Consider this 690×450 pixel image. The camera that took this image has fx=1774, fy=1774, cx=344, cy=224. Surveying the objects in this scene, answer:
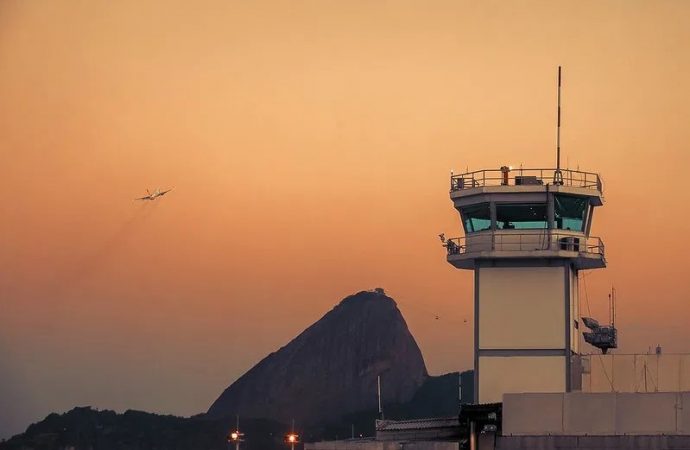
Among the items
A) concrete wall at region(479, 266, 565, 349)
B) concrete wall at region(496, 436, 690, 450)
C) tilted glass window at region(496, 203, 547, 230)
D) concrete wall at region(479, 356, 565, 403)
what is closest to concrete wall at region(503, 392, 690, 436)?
concrete wall at region(496, 436, 690, 450)

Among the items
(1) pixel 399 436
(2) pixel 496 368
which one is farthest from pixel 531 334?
(1) pixel 399 436

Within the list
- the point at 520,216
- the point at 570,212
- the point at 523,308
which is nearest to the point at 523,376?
the point at 523,308

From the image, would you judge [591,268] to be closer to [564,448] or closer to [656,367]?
[656,367]

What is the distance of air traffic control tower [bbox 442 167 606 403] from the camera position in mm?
116188

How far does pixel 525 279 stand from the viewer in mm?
117062

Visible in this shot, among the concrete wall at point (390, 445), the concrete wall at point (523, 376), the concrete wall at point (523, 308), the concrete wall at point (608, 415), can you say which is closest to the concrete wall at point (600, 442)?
the concrete wall at point (608, 415)

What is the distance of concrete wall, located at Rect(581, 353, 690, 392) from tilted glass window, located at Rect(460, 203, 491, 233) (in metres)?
11.1

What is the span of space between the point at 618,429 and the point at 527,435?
17.6 ft

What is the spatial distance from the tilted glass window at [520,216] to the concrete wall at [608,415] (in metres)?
16.4

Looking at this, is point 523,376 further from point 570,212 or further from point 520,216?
point 570,212

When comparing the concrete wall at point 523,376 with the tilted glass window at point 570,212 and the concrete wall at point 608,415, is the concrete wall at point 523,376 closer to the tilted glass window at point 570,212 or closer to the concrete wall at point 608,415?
the tilted glass window at point 570,212

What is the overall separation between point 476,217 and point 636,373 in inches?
581

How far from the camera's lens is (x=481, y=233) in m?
118

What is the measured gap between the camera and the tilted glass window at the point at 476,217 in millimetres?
117375
